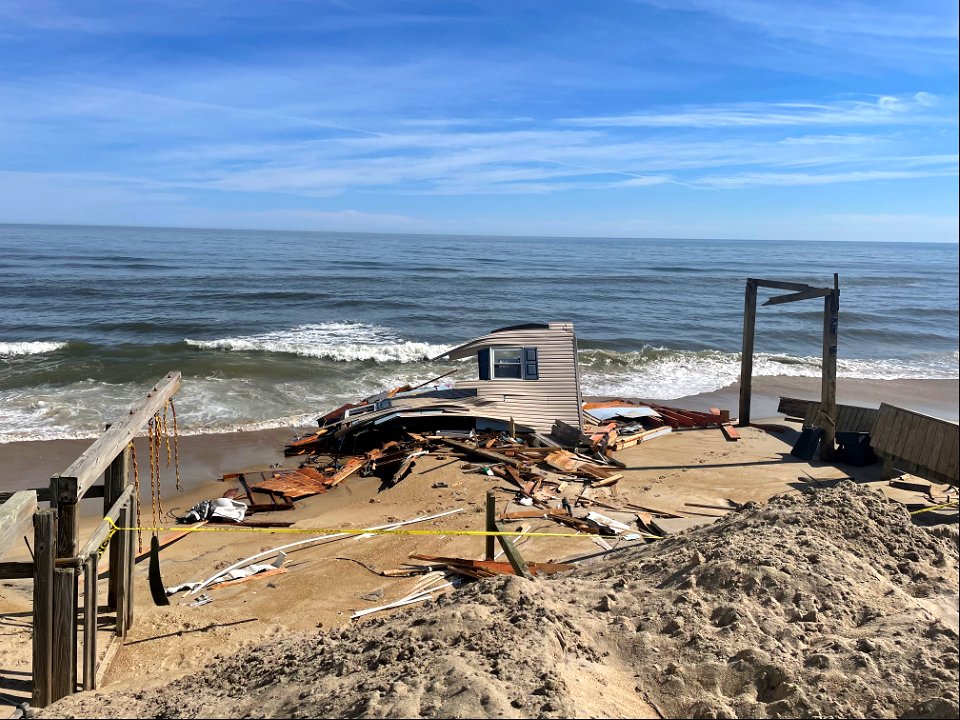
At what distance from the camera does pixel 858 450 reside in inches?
617

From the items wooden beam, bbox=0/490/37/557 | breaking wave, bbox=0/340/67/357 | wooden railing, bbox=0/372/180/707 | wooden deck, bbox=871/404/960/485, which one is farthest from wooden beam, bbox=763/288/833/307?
breaking wave, bbox=0/340/67/357

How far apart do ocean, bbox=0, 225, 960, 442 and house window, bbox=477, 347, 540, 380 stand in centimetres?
634

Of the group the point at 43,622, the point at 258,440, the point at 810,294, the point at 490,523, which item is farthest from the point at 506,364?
the point at 43,622

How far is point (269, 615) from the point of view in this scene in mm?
9352

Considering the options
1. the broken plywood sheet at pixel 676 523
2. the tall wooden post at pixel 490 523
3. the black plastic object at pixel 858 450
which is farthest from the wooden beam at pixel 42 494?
the black plastic object at pixel 858 450

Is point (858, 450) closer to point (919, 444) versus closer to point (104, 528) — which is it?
point (919, 444)

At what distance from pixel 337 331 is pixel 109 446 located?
29930mm

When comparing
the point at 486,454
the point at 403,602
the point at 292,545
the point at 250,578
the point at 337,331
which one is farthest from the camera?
the point at 337,331

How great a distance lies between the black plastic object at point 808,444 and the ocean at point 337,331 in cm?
891

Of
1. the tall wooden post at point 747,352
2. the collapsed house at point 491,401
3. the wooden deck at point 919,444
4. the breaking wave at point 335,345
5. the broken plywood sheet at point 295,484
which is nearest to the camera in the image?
the wooden deck at point 919,444

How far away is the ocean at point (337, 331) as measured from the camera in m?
24.5

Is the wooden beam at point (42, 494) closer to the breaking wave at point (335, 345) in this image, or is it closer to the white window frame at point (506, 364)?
the white window frame at point (506, 364)

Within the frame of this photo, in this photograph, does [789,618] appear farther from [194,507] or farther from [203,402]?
[203,402]

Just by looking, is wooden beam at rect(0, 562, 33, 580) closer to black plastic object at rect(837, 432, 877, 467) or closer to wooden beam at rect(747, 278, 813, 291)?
black plastic object at rect(837, 432, 877, 467)
